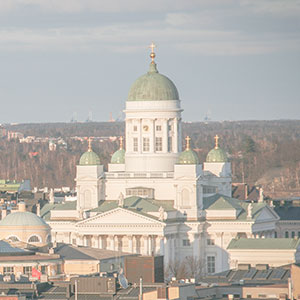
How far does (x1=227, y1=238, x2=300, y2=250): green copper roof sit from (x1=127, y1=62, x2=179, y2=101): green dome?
19.7 m

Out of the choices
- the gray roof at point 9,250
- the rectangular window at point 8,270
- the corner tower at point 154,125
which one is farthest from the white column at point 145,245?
the rectangular window at point 8,270

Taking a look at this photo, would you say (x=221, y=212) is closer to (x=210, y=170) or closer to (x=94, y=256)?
(x=210, y=170)

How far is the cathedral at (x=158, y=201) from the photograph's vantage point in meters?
185

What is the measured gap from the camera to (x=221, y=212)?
18712 centimetres

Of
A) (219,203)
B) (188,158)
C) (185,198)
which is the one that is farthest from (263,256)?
(219,203)

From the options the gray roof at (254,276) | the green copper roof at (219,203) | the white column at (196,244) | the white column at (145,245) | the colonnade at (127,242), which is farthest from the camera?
the green copper roof at (219,203)

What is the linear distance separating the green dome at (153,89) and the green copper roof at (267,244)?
19.7 meters

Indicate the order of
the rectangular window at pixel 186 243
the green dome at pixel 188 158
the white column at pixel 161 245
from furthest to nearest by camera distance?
the rectangular window at pixel 186 243, the green dome at pixel 188 158, the white column at pixel 161 245

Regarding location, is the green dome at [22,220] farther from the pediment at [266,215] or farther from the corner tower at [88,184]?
the pediment at [266,215]

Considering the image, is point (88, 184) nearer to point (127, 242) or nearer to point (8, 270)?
point (127, 242)

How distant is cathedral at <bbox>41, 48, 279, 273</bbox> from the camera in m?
185

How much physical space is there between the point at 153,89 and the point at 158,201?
922cm

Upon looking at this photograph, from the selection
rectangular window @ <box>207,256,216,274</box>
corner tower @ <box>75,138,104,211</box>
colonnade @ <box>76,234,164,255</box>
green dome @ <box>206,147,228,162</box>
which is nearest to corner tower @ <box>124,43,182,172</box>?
corner tower @ <box>75,138,104,211</box>

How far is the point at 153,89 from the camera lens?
192875mm
